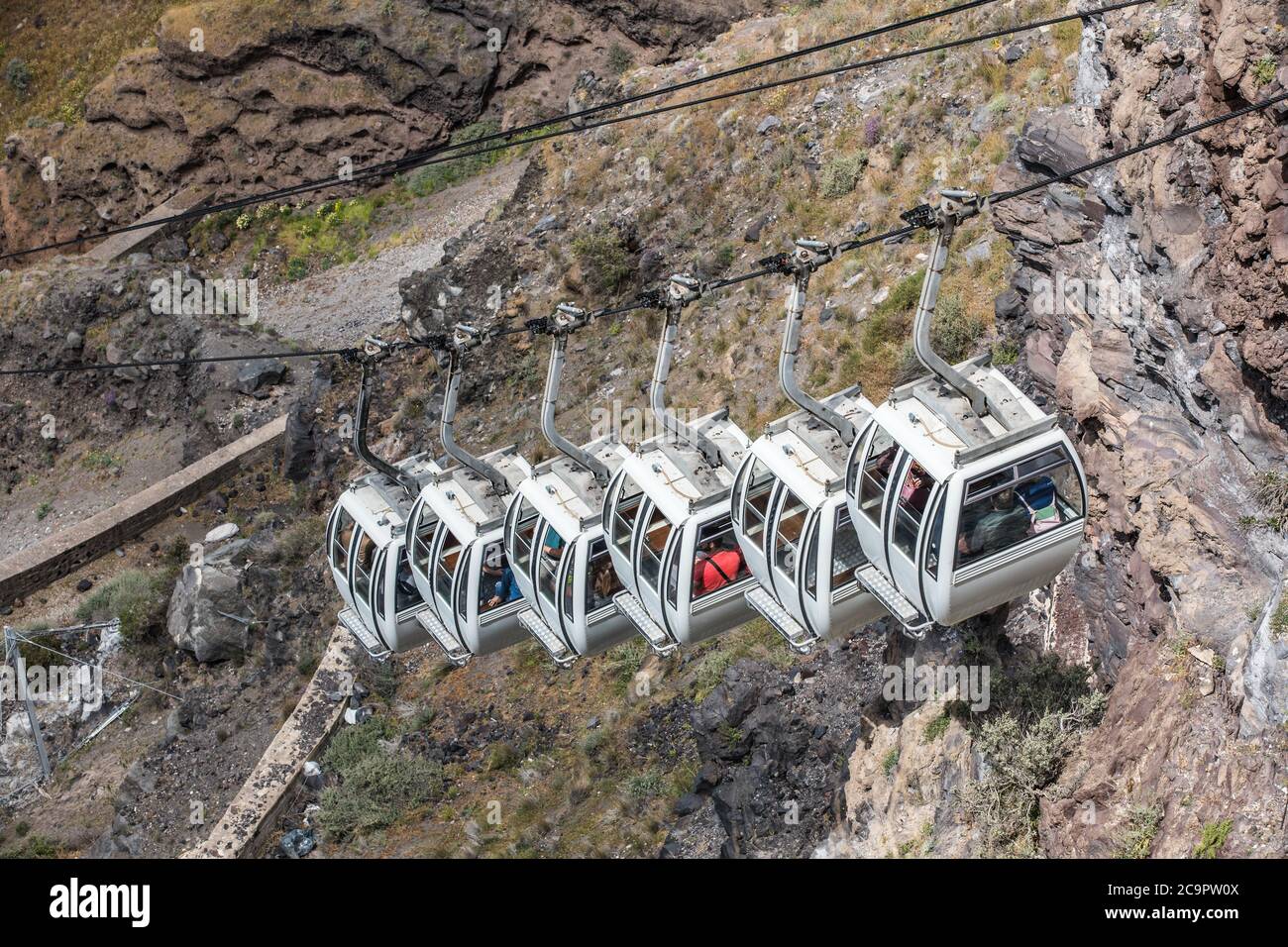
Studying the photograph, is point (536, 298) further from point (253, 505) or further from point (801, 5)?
point (801, 5)

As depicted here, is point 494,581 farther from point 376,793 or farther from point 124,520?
point 124,520

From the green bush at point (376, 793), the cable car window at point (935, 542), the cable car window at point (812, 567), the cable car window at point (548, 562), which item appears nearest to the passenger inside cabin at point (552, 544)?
the cable car window at point (548, 562)

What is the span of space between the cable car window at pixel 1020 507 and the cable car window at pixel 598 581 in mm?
4904

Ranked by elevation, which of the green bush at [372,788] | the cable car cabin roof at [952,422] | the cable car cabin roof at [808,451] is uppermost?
the cable car cabin roof at [952,422]

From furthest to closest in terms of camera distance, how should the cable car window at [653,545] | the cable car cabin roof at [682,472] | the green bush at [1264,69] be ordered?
the cable car window at [653,545] < the cable car cabin roof at [682,472] < the green bush at [1264,69]

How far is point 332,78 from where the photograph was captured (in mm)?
44000

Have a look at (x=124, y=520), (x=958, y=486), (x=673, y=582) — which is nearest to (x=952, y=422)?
(x=958, y=486)

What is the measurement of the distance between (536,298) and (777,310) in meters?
7.37

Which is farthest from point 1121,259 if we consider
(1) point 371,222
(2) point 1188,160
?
(1) point 371,222

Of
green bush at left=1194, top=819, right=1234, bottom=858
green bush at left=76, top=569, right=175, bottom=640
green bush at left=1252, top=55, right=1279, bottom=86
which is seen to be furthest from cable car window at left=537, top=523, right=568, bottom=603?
green bush at left=76, top=569, right=175, bottom=640

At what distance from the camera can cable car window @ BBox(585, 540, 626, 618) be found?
17750mm

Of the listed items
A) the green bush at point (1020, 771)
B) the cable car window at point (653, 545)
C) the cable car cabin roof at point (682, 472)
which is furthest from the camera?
the cable car window at point (653, 545)

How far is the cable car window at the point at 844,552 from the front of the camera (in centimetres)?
Result: 1537

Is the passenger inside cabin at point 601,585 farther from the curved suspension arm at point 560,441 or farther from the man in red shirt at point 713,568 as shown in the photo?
the man in red shirt at point 713,568
